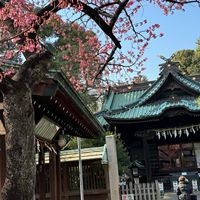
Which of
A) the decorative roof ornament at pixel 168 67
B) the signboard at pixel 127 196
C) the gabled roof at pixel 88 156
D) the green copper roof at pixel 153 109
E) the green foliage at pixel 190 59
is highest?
the green foliage at pixel 190 59

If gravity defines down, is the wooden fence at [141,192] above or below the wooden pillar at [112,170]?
below

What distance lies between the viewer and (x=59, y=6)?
16.0ft

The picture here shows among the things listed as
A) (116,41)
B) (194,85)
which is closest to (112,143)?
(116,41)

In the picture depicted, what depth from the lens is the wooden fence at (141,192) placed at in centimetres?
1122

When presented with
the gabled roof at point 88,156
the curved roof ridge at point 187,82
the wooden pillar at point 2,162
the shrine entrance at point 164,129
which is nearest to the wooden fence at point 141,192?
the gabled roof at point 88,156

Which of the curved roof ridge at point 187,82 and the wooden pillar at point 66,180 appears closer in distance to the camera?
the wooden pillar at point 66,180

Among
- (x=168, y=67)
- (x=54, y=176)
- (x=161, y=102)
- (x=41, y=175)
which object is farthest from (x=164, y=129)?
(x=54, y=176)

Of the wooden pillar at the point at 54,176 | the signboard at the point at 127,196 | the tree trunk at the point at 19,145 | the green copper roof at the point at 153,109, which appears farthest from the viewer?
the green copper roof at the point at 153,109

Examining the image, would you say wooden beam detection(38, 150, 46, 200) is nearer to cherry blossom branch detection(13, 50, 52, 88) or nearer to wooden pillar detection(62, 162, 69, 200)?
wooden pillar detection(62, 162, 69, 200)

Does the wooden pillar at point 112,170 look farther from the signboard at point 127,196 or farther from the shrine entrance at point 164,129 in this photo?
the shrine entrance at point 164,129

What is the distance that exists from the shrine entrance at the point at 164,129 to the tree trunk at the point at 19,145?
41.0 feet

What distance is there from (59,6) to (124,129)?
A: 1359cm

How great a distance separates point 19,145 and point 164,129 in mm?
13870

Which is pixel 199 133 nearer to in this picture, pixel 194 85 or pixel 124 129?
pixel 194 85
